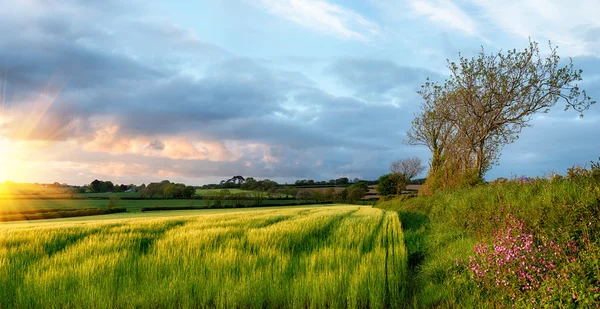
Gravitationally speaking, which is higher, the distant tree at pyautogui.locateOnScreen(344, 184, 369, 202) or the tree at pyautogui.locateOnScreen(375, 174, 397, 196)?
the tree at pyautogui.locateOnScreen(375, 174, 397, 196)

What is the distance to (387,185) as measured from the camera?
243 ft

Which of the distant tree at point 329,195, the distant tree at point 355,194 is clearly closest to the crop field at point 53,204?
the distant tree at point 329,195

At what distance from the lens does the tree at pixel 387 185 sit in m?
71.5

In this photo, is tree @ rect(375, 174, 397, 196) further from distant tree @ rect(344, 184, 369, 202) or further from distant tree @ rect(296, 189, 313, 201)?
distant tree @ rect(296, 189, 313, 201)

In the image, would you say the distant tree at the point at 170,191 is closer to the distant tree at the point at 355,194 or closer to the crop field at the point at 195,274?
the distant tree at the point at 355,194

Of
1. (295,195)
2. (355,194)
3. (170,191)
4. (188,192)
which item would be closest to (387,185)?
(355,194)

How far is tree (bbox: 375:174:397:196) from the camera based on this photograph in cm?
7153

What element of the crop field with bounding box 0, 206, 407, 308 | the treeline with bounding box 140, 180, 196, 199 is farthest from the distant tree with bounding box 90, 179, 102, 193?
the crop field with bounding box 0, 206, 407, 308

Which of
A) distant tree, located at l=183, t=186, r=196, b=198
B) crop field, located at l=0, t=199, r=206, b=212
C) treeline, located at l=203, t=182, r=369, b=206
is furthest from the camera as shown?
distant tree, located at l=183, t=186, r=196, b=198

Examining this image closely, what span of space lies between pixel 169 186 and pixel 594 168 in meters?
74.7

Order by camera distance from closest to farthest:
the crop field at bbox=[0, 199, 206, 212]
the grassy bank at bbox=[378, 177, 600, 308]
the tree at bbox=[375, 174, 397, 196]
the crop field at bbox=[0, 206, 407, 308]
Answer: the grassy bank at bbox=[378, 177, 600, 308], the crop field at bbox=[0, 206, 407, 308], the crop field at bbox=[0, 199, 206, 212], the tree at bbox=[375, 174, 397, 196]

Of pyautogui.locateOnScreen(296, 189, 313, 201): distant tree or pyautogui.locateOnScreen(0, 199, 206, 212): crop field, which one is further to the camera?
pyautogui.locateOnScreen(296, 189, 313, 201): distant tree

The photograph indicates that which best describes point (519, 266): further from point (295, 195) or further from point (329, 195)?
point (329, 195)

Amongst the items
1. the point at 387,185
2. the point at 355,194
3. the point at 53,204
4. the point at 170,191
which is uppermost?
the point at 387,185
